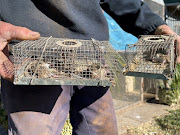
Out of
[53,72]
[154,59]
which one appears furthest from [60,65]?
[154,59]

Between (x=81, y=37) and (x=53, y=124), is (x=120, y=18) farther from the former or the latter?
(x=53, y=124)

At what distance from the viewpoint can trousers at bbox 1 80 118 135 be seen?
55.7 inches

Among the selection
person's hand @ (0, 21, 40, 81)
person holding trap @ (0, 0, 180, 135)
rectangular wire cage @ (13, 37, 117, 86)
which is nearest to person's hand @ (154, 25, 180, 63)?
person holding trap @ (0, 0, 180, 135)

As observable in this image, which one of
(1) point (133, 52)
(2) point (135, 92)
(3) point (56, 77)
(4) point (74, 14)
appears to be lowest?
(2) point (135, 92)

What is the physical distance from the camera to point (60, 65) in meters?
1.48

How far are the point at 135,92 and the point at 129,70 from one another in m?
3.43

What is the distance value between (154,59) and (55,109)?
0.99m

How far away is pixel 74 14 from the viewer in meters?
1.60

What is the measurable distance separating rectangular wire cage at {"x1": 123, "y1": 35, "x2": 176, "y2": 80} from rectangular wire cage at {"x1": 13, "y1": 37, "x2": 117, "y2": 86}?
12.8 inches

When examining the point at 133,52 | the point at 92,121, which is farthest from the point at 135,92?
the point at 92,121

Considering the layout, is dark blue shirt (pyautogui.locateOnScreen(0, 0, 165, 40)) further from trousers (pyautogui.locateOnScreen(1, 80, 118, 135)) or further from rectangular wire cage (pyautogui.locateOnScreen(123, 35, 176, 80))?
trousers (pyautogui.locateOnScreen(1, 80, 118, 135))

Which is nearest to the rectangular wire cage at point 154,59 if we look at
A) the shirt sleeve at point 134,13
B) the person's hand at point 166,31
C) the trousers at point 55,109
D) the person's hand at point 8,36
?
the person's hand at point 166,31

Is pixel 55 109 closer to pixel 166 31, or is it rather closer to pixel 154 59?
pixel 154 59

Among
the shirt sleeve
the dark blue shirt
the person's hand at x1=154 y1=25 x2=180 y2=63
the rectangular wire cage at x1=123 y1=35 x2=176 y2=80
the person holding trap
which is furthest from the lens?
the shirt sleeve
